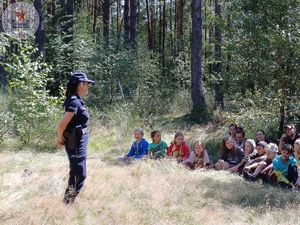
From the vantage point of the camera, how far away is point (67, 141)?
448cm

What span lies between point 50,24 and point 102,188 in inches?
507

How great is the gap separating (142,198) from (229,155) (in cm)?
311

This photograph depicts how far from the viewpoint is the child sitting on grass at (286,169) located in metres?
6.27

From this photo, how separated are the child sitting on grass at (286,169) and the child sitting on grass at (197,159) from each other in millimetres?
1530

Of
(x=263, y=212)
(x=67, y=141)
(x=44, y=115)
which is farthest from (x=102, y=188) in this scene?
(x=44, y=115)

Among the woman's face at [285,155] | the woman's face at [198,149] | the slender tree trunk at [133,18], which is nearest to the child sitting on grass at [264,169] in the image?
the woman's face at [285,155]

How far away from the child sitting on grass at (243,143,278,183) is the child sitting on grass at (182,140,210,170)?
2.95ft

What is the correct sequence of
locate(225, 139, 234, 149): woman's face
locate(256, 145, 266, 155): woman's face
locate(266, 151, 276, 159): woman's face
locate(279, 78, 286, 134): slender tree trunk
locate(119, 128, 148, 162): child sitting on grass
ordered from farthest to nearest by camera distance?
locate(279, 78, 286, 134): slender tree trunk
locate(119, 128, 148, 162): child sitting on grass
locate(225, 139, 234, 149): woman's face
locate(256, 145, 266, 155): woman's face
locate(266, 151, 276, 159): woman's face

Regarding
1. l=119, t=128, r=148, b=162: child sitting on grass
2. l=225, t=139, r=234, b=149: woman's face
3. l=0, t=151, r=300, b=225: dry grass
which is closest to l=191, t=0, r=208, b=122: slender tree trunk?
l=119, t=128, r=148, b=162: child sitting on grass

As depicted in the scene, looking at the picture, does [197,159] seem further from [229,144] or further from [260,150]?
[260,150]

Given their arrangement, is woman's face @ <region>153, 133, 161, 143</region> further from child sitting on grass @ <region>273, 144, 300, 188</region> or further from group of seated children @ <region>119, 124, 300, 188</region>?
child sitting on grass @ <region>273, 144, 300, 188</region>

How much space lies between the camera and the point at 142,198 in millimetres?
5148

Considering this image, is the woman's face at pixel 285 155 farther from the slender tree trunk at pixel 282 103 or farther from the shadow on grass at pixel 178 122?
the shadow on grass at pixel 178 122

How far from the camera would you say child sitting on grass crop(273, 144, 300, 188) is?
20.6 ft
